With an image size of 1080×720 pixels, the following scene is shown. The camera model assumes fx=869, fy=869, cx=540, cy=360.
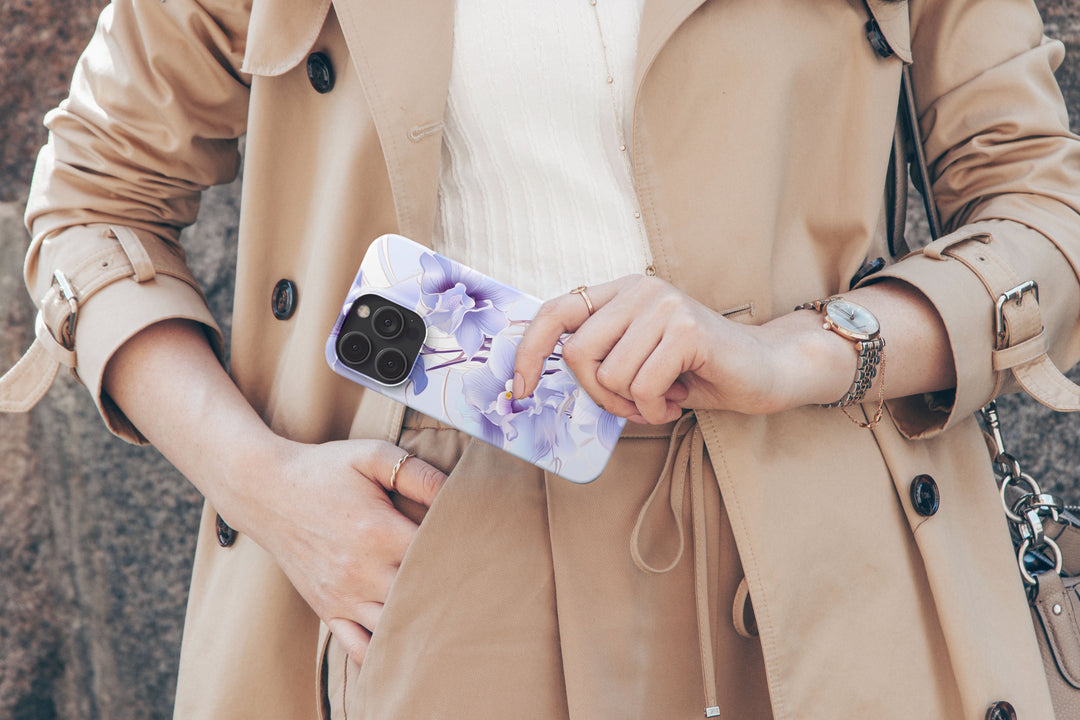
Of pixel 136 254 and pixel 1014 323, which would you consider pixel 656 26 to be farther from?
pixel 136 254

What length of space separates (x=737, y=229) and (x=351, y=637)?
0.59 m

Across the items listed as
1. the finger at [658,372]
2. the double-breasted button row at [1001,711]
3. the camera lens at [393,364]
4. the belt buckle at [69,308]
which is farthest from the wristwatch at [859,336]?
the belt buckle at [69,308]

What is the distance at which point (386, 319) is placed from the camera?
832 millimetres

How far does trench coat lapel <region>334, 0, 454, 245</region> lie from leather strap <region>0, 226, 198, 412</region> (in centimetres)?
38

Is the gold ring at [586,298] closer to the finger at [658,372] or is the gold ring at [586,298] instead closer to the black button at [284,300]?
the finger at [658,372]

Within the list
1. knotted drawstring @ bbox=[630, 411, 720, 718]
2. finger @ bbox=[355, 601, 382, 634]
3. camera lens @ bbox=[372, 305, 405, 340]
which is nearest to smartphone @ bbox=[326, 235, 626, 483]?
camera lens @ bbox=[372, 305, 405, 340]

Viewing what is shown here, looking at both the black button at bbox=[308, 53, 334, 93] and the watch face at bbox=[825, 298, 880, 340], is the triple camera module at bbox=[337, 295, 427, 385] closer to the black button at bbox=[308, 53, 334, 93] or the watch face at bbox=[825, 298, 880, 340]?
the black button at bbox=[308, 53, 334, 93]

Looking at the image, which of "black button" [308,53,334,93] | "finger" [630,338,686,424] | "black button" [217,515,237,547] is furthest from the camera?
"black button" [217,515,237,547]

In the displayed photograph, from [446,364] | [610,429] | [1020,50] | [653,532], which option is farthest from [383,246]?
[1020,50]

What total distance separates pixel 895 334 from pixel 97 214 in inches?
38.3

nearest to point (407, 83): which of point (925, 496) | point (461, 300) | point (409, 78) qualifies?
point (409, 78)

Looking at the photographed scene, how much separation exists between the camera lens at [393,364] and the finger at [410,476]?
0.39 ft

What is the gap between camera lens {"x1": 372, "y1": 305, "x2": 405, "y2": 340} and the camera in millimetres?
832

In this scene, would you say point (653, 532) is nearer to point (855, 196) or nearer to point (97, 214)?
point (855, 196)
